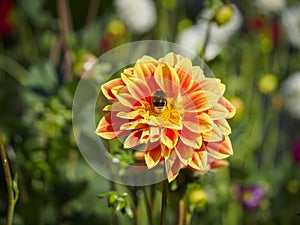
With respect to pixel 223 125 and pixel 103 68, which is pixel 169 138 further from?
pixel 103 68

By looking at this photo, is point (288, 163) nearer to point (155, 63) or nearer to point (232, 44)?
point (232, 44)

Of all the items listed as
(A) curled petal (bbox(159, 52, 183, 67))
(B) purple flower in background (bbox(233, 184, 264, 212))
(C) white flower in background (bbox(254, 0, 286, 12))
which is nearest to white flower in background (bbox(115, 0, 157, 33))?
(C) white flower in background (bbox(254, 0, 286, 12))

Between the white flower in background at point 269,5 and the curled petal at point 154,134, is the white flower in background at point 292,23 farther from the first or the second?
the curled petal at point 154,134

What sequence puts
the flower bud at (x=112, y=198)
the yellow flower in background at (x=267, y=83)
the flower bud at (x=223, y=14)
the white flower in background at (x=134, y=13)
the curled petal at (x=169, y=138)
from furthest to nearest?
1. the white flower in background at (x=134, y=13)
2. the yellow flower in background at (x=267, y=83)
3. the flower bud at (x=223, y=14)
4. the flower bud at (x=112, y=198)
5. the curled petal at (x=169, y=138)

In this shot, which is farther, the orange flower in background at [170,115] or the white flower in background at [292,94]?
the white flower in background at [292,94]

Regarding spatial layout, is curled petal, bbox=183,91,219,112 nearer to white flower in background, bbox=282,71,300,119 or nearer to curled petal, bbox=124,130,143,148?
curled petal, bbox=124,130,143,148

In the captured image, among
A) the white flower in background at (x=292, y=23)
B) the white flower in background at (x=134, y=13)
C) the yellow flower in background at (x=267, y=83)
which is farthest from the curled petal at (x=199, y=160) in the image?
the white flower in background at (x=292, y=23)
